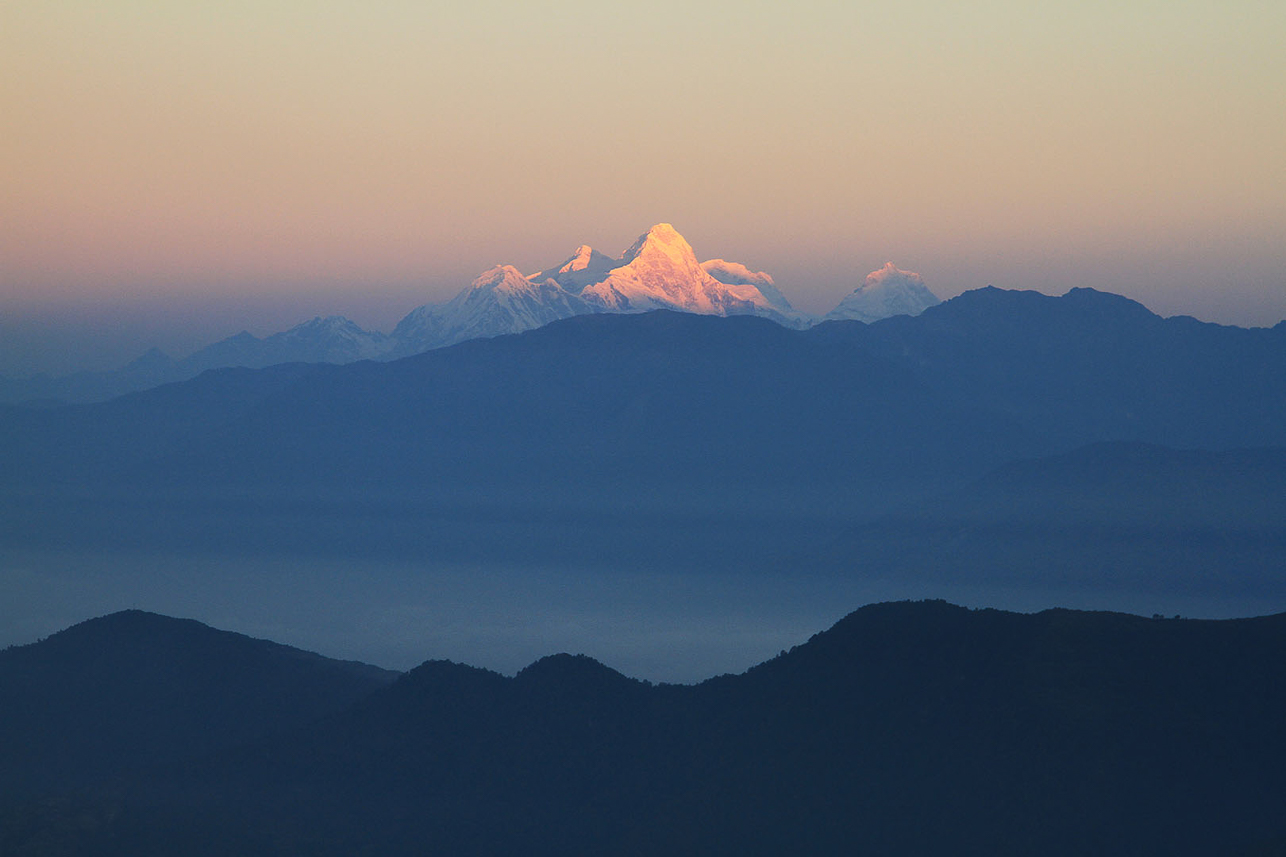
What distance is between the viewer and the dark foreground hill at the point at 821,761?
326ft

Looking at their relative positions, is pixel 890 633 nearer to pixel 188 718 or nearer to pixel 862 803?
pixel 862 803

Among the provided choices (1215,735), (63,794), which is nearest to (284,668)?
(63,794)

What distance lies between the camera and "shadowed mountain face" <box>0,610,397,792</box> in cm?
13312

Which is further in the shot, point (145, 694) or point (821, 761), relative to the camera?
point (145, 694)

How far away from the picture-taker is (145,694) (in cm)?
14350

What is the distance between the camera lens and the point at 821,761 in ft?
356

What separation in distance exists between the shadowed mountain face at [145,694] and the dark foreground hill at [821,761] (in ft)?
44.0

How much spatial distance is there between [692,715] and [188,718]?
53527 mm

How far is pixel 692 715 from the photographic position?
12144 cm

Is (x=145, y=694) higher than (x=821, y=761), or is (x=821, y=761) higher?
(x=145, y=694)

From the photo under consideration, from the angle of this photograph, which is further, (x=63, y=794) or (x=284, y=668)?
(x=284, y=668)

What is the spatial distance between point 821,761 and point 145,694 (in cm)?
7440

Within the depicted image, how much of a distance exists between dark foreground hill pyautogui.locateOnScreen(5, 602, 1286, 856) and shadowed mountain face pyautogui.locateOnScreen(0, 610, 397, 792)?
13414 millimetres

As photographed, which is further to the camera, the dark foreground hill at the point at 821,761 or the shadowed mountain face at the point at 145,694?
the shadowed mountain face at the point at 145,694
